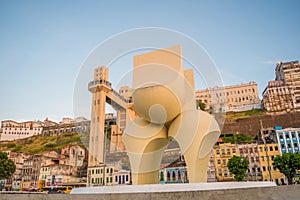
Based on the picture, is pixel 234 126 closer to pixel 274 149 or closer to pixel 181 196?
pixel 274 149

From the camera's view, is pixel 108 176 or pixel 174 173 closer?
pixel 174 173

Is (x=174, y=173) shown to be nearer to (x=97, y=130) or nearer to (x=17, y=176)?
(x=97, y=130)

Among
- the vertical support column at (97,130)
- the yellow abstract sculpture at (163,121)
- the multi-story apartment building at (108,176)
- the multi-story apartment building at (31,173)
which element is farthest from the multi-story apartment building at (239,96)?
the yellow abstract sculpture at (163,121)

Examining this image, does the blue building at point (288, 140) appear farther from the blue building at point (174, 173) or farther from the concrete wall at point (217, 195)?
the concrete wall at point (217, 195)

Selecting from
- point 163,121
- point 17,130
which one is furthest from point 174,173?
point 17,130

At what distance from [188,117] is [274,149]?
3127 centimetres

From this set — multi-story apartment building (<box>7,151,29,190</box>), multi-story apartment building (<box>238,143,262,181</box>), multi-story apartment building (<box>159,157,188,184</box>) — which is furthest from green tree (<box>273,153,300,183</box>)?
multi-story apartment building (<box>7,151,29,190</box>)

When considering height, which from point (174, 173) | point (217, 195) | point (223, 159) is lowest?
point (217, 195)

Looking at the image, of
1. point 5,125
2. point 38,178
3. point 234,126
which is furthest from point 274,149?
point 5,125

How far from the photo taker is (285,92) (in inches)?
2579

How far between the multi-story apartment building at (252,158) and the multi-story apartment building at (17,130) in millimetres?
80789

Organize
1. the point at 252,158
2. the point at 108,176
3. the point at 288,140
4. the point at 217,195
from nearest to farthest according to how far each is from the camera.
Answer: the point at 217,195 < the point at 252,158 < the point at 288,140 < the point at 108,176

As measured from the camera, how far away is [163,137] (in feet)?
38.7

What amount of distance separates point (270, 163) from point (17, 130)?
299 feet
